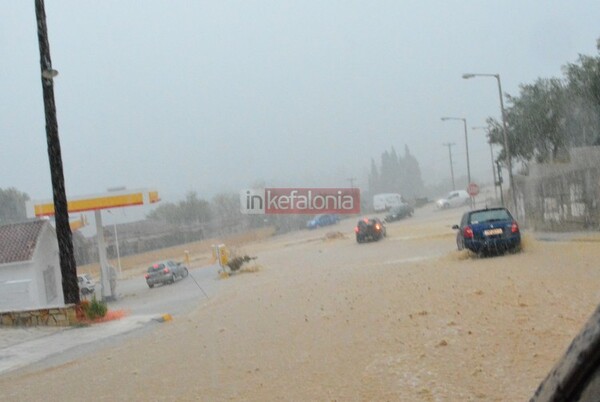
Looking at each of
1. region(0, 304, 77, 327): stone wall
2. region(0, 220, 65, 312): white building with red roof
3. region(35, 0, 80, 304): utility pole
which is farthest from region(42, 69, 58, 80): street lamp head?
region(0, 220, 65, 312): white building with red roof

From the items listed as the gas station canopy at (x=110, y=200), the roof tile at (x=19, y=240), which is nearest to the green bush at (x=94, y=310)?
the roof tile at (x=19, y=240)

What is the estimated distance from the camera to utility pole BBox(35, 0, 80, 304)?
17.7 meters

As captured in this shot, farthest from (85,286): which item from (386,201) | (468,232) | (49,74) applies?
(468,232)

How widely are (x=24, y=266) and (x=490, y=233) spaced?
14412 millimetres

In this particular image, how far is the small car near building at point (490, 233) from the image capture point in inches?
803

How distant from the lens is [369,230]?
40.1 m

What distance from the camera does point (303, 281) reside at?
23266mm

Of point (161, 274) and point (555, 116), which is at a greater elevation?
point (555, 116)

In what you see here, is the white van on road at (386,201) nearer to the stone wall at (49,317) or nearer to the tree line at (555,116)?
the tree line at (555,116)

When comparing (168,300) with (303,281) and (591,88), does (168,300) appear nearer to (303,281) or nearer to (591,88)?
(303,281)

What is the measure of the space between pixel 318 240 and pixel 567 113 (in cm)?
1960

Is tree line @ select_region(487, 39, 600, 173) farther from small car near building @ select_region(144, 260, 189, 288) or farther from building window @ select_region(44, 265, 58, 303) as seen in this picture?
building window @ select_region(44, 265, 58, 303)

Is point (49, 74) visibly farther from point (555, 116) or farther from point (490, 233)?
point (555, 116)

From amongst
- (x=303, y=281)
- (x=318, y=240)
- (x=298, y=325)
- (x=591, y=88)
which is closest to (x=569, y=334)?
(x=298, y=325)
